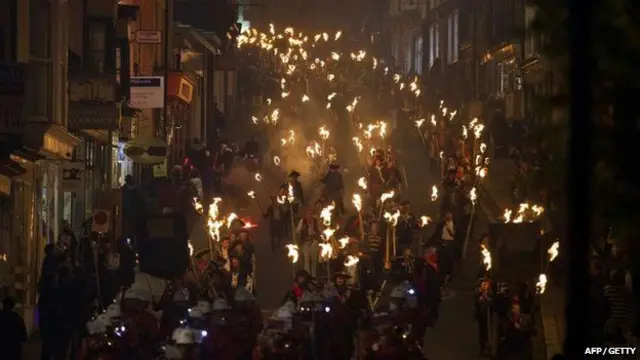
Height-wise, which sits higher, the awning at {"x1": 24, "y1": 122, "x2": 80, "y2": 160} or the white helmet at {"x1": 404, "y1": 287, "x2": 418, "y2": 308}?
the awning at {"x1": 24, "y1": 122, "x2": 80, "y2": 160}

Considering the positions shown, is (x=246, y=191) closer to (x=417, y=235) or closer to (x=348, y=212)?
(x=348, y=212)

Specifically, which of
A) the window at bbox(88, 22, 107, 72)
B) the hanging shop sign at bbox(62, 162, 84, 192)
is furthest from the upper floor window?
the hanging shop sign at bbox(62, 162, 84, 192)

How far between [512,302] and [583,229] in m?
11.1

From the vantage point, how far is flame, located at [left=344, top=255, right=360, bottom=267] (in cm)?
2545

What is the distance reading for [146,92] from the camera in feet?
118

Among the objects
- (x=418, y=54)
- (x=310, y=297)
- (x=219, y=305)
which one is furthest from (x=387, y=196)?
(x=418, y=54)

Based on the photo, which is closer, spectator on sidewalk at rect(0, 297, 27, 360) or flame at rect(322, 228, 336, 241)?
Answer: spectator on sidewalk at rect(0, 297, 27, 360)

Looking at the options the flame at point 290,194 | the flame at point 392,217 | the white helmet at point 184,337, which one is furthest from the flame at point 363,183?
the white helmet at point 184,337

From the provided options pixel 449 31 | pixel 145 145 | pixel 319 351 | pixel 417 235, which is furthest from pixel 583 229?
pixel 449 31

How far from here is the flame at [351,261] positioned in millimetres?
25453

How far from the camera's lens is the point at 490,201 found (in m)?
37.8

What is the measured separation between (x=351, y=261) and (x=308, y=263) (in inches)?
113

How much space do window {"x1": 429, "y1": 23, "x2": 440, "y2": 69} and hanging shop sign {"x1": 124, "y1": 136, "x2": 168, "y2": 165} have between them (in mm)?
47618

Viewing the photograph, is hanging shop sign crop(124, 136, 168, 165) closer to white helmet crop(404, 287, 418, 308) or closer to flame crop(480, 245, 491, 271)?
flame crop(480, 245, 491, 271)
